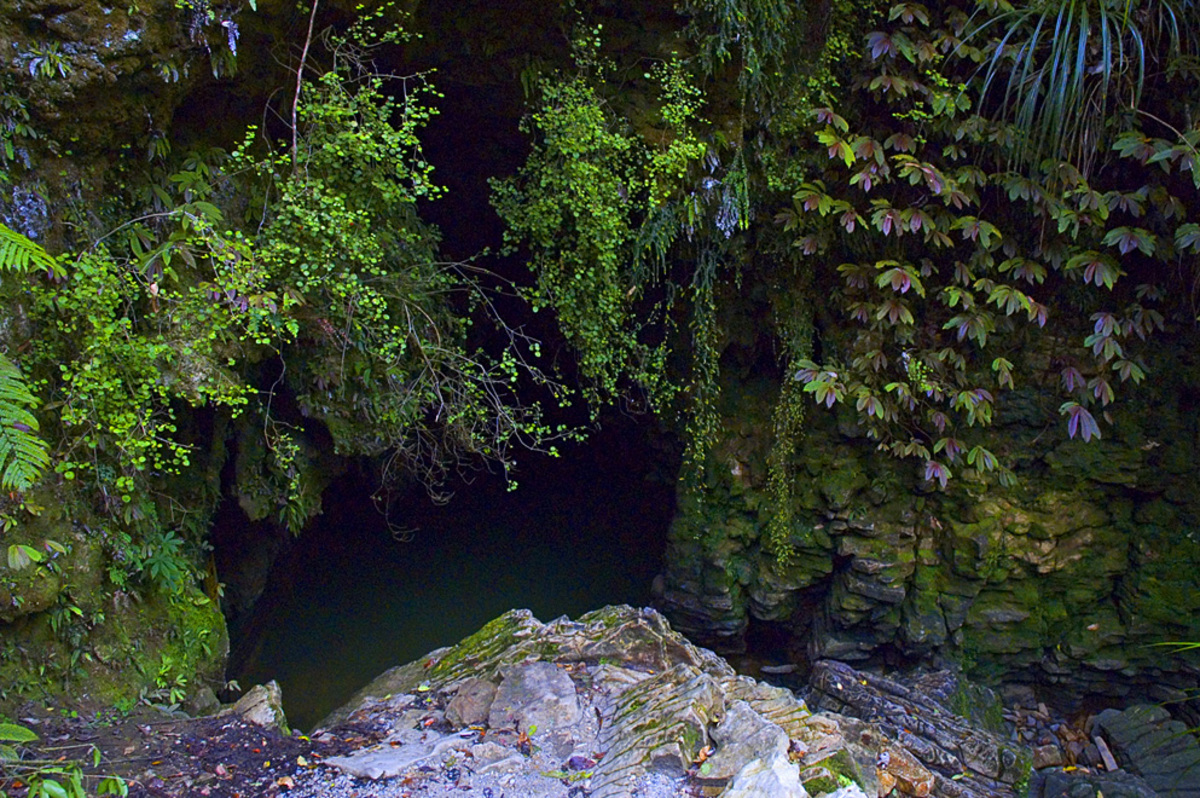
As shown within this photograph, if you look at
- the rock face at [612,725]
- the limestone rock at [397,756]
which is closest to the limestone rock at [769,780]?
the rock face at [612,725]

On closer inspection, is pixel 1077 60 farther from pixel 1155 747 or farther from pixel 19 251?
pixel 19 251

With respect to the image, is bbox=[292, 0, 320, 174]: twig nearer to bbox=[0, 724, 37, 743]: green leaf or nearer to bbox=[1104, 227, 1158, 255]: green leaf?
bbox=[0, 724, 37, 743]: green leaf

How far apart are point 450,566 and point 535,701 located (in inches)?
163

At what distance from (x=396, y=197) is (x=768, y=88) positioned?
87.8 inches

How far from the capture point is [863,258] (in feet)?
14.8

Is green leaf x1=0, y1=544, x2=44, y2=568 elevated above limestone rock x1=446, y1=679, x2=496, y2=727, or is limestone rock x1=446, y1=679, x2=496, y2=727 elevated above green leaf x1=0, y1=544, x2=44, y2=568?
green leaf x1=0, y1=544, x2=44, y2=568

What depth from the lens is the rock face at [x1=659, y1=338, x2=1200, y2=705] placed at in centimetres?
479

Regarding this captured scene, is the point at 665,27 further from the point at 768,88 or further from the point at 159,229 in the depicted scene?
the point at 159,229

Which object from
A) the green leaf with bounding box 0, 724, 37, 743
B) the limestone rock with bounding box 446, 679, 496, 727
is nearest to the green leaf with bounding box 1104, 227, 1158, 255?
the limestone rock with bounding box 446, 679, 496, 727

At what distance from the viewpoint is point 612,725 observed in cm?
314

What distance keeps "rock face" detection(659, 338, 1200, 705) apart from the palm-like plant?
1.63 metres

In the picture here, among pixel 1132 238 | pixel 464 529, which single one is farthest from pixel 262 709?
pixel 1132 238

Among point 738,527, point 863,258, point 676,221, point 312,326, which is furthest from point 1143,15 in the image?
point 312,326

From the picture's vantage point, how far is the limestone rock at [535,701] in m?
3.20
